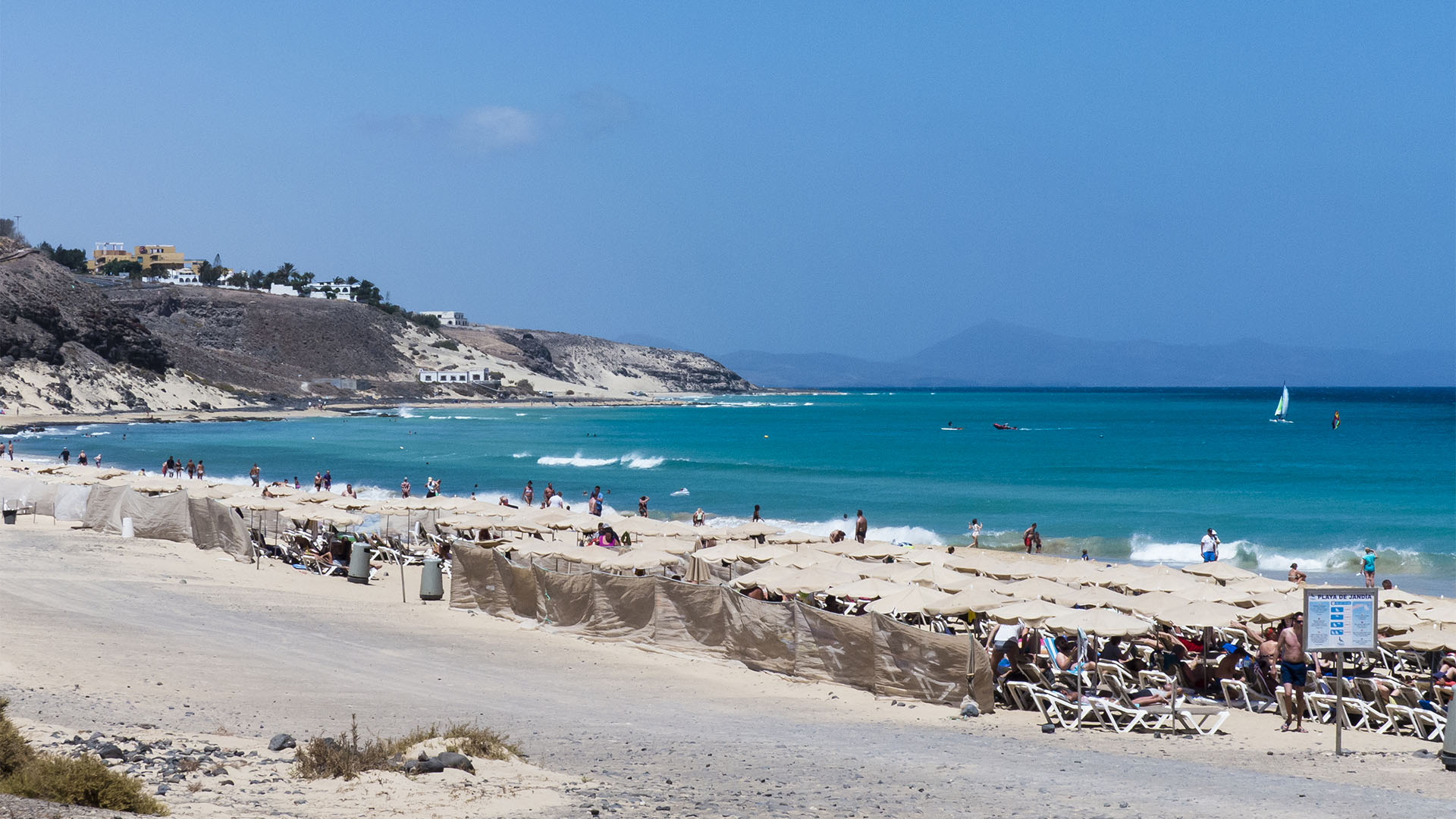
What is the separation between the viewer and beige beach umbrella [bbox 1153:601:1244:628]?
Answer: 572 inches

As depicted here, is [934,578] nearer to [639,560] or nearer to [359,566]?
[639,560]

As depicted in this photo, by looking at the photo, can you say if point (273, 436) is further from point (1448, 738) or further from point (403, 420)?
point (1448, 738)

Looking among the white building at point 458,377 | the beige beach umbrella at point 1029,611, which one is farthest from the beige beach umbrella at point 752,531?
the white building at point 458,377

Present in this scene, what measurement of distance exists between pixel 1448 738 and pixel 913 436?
89615 mm

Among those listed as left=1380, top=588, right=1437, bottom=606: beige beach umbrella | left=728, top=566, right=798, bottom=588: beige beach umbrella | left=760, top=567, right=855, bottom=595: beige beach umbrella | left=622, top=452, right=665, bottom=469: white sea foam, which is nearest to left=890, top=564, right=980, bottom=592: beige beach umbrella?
left=760, top=567, right=855, bottom=595: beige beach umbrella

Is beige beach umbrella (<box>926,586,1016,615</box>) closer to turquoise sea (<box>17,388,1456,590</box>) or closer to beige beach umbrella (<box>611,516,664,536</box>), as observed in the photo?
beige beach umbrella (<box>611,516,664,536</box>)

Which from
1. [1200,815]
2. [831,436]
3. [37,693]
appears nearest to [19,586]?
[37,693]

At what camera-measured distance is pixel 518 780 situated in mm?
8703

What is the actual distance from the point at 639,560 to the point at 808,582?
3835 millimetres

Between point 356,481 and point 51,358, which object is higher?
point 51,358

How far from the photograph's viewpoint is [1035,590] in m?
17.2

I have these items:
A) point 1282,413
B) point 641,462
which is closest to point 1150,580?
point 641,462

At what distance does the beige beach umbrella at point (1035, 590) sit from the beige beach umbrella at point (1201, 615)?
1903 millimetres

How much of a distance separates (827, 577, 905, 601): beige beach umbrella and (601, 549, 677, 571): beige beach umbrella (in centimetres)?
408
